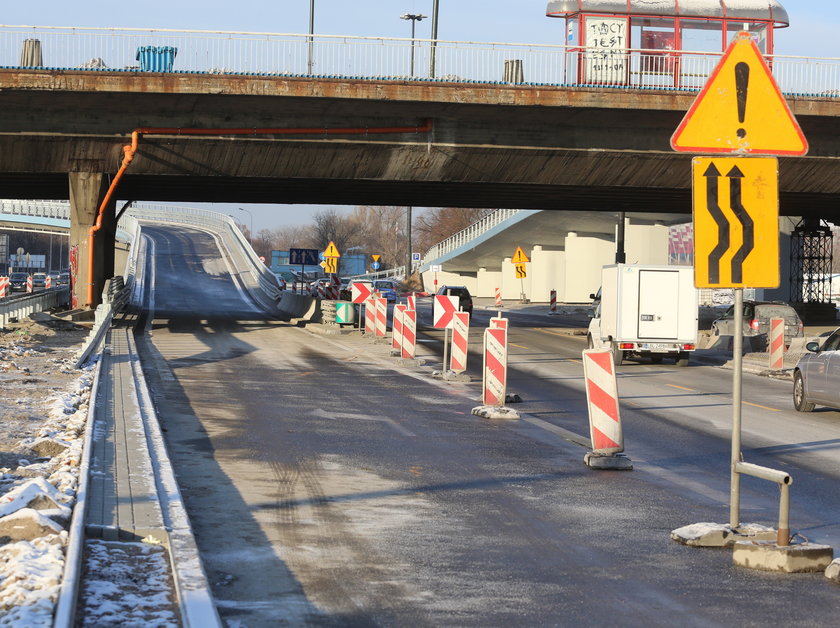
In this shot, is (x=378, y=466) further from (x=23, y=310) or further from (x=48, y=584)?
(x=23, y=310)

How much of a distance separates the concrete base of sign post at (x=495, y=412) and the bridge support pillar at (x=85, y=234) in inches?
935

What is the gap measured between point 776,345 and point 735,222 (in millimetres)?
19541

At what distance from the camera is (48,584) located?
6.17 m

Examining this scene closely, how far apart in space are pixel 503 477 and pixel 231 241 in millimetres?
104489

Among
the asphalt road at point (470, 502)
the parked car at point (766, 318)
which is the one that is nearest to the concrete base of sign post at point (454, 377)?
the asphalt road at point (470, 502)

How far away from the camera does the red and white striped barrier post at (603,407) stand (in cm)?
1230

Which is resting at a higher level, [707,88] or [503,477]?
[707,88]

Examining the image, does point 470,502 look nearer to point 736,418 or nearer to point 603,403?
point 736,418

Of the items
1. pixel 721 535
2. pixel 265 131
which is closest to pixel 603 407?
pixel 721 535

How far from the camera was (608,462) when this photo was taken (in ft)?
39.7

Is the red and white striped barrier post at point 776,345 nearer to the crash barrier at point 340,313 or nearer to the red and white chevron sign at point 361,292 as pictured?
the red and white chevron sign at point 361,292

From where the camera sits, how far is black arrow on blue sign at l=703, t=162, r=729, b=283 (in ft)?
27.2

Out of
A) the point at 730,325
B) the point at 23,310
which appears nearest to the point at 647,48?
the point at 730,325

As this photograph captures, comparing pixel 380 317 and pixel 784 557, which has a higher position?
pixel 380 317
